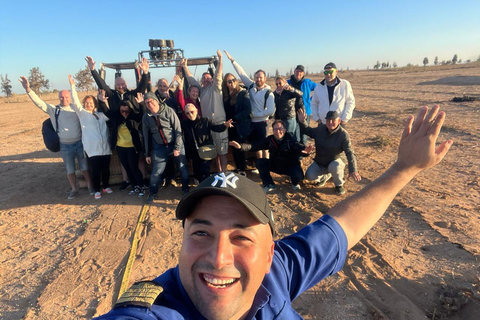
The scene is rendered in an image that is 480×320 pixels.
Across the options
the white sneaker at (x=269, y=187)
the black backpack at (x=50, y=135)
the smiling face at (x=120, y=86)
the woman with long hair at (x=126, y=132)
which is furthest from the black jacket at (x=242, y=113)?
the black backpack at (x=50, y=135)

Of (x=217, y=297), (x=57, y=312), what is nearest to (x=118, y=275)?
(x=57, y=312)

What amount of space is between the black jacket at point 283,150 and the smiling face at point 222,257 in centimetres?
412

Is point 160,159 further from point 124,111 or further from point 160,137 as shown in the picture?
point 124,111

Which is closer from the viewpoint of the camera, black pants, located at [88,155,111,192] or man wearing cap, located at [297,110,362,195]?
man wearing cap, located at [297,110,362,195]

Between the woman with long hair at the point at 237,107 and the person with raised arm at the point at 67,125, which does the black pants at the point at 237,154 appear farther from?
the person with raised arm at the point at 67,125

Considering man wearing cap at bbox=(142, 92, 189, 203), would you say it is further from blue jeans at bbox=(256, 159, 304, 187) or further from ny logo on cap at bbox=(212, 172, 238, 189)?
ny logo on cap at bbox=(212, 172, 238, 189)

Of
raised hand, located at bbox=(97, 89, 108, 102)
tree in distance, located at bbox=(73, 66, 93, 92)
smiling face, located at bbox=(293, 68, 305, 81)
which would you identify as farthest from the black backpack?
tree in distance, located at bbox=(73, 66, 93, 92)

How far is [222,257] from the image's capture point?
104 centimetres

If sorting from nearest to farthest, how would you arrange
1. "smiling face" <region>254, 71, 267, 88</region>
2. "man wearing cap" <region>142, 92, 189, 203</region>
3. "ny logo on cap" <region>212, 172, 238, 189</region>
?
1. "ny logo on cap" <region>212, 172, 238, 189</region>
2. "man wearing cap" <region>142, 92, 189, 203</region>
3. "smiling face" <region>254, 71, 267, 88</region>

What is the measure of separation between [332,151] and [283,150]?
853 millimetres

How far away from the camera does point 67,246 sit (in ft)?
13.0

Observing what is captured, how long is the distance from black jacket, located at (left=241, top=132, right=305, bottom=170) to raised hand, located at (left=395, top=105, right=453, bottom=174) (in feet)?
11.8

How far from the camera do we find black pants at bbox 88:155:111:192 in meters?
5.36

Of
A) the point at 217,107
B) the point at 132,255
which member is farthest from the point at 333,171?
the point at 132,255
